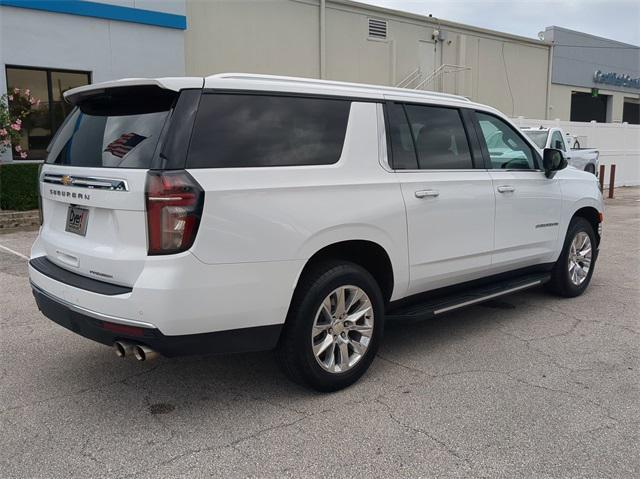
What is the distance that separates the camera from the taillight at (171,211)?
3.05m

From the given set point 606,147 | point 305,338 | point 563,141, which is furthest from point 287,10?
point 305,338

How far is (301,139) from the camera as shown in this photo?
365cm

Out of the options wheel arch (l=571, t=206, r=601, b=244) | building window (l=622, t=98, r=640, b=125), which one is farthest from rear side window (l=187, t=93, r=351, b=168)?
building window (l=622, t=98, r=640, b=125)

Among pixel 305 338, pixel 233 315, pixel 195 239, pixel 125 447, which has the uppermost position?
pixel 195 239

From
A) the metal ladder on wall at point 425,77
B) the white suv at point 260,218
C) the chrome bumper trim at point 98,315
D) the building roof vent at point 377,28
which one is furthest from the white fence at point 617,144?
the chrome bumper trim at point 98,315

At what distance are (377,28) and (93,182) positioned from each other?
17993 mm

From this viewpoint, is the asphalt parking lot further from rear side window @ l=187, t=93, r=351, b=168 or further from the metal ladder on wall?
the metal ladder on wall

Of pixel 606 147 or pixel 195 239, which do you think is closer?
pixel 195 239

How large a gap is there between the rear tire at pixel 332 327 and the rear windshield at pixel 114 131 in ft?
3.99

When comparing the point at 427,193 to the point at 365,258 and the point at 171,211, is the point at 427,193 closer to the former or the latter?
the point at 365,258

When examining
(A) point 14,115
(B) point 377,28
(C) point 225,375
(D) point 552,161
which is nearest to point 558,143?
(B) point 377,28

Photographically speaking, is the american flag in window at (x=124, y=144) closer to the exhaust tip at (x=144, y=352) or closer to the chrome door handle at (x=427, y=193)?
the exhaust tip at (x=144, y=352)

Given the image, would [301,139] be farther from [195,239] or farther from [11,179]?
[11,179]

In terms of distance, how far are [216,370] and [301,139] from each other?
1.77 metres
